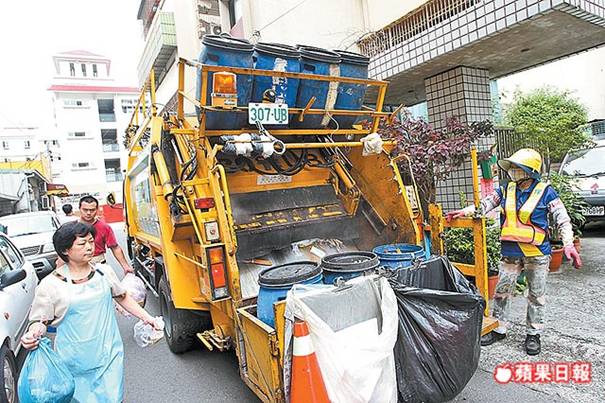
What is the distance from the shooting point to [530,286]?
3.52m

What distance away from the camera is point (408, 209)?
3758mm

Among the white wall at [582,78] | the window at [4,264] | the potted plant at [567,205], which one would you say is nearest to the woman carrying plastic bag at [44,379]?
the window at [4,264]

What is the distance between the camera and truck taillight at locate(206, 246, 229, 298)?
2873mm

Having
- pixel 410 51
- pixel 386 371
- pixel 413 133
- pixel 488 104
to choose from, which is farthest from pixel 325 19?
pixel 386 371

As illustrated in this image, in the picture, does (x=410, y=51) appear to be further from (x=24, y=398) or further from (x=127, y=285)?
(x=24, y=398)

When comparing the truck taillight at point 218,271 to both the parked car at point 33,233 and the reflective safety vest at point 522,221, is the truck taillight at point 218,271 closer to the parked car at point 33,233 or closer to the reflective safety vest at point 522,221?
the reflective safety vest at point 522,221

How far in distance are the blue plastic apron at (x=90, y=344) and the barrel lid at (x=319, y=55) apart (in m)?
2.30

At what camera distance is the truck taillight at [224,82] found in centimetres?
307

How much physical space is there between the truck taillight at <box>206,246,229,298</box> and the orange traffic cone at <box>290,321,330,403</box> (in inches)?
35.7

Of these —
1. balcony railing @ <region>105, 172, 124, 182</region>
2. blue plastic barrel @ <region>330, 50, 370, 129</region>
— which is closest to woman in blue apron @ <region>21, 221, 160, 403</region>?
blue plastic barrel @ <region>330, 50, 370, 129</region>

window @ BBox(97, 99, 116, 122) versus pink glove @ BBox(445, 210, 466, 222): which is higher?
window @ BBox(97, 99, 116, 122)

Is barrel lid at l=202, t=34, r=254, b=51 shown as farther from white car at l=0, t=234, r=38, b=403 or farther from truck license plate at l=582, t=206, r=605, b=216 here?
truck license plate at l=582, t=206, r=605, b=216

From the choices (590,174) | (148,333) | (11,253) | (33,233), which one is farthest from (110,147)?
(148,333)

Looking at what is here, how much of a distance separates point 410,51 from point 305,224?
4.03 m
